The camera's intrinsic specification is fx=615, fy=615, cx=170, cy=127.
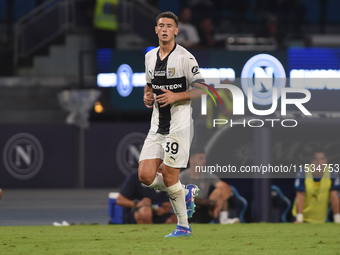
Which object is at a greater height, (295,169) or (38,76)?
(38,76)

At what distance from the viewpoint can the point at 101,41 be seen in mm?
15750

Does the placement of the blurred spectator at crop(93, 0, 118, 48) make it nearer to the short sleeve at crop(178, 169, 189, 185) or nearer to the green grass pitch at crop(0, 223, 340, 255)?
the short sleeve at crop(178, 169, 189, 185)

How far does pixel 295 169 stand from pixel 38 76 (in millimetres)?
9947

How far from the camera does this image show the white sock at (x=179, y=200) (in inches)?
226

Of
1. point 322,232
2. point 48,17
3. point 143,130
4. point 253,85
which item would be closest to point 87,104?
point 143,130

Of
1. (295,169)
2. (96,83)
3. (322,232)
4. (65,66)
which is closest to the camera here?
(322,232)

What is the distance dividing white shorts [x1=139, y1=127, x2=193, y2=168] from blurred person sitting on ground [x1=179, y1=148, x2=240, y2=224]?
195 cm

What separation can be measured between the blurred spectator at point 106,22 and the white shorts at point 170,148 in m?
10.0

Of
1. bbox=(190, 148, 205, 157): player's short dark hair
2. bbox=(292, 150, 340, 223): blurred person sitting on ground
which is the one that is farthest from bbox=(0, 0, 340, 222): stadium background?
bbox=(190, 148, 205, 157): player's short dark hair

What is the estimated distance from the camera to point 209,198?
25.8 feet

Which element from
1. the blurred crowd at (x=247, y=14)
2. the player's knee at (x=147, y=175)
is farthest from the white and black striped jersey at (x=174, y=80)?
the blurred crowd at (x=247, y=14)

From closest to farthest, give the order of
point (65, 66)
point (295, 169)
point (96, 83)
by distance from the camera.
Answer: point (295, 169), point (96, 83), point (65, 66)

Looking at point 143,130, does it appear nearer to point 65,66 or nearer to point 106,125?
point 106,125

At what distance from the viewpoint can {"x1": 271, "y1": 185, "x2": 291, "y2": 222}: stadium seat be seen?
800 cm
